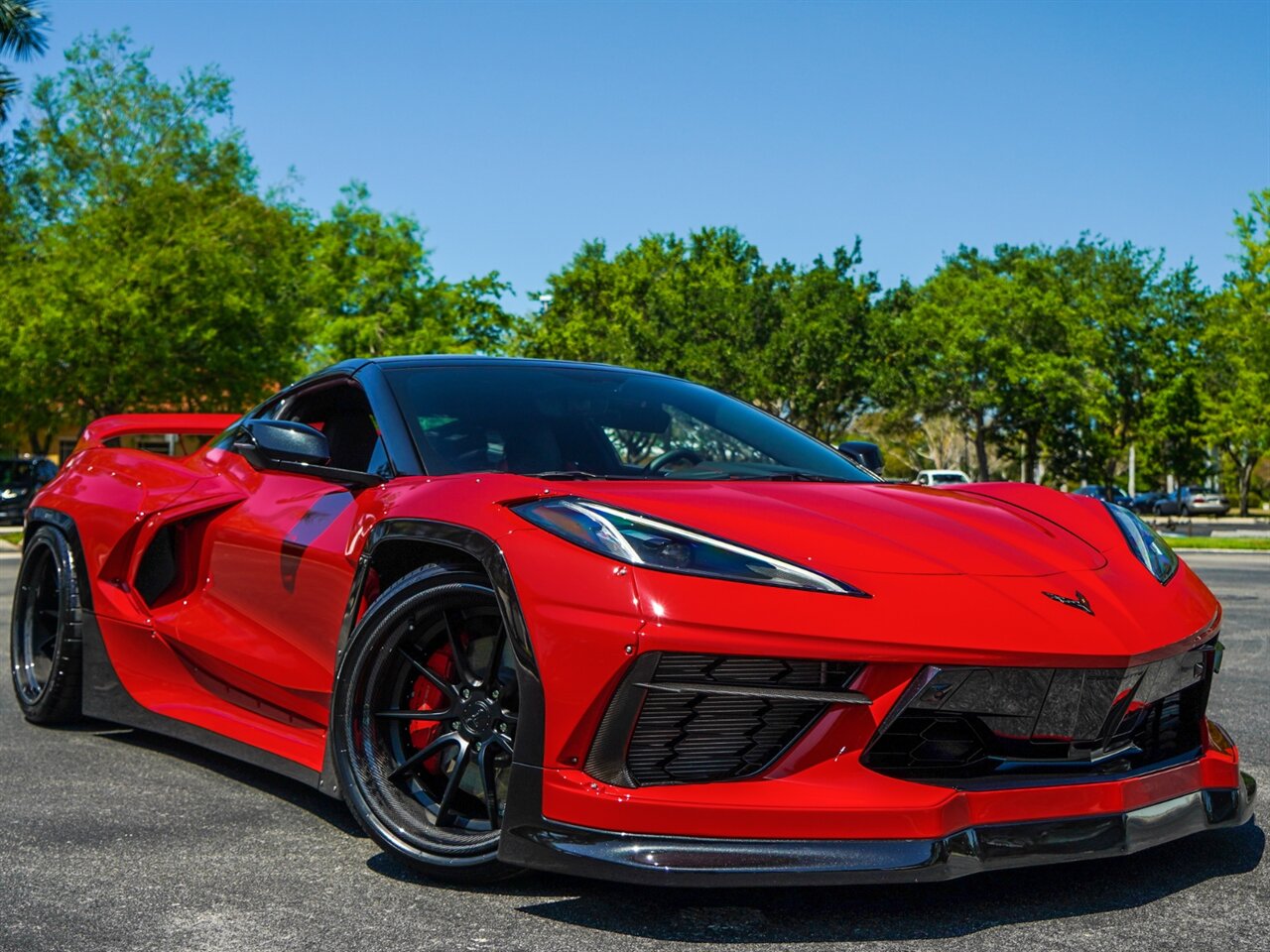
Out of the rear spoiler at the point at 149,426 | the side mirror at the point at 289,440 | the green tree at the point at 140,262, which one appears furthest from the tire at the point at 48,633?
the green tree at the point at 140,262

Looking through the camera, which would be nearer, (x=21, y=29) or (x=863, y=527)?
(x=863, y=527)

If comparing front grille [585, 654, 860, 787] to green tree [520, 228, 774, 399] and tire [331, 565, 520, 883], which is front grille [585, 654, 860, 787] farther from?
green tree [520, 228, 774, 399]

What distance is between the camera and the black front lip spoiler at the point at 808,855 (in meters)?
2.75

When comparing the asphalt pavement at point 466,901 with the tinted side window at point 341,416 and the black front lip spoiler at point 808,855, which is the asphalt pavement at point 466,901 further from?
the tinted side window at point 341,416

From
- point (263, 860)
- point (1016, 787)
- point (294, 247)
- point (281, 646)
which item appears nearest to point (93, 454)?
point (281, 646)

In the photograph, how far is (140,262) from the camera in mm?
30578

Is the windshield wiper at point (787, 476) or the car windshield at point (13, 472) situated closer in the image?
the windshield wiper at point (787, 476)

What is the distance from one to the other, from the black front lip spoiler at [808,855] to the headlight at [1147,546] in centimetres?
87

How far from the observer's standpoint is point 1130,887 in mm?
3176

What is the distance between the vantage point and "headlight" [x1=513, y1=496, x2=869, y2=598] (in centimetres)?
292

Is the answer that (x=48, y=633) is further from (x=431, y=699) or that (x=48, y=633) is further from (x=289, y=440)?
(x=431, y=699)

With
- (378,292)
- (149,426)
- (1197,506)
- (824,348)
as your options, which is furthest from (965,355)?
(149,426)

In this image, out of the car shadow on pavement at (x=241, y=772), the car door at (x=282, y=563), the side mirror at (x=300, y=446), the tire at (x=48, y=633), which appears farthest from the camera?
the tire at (x=48, y=633)

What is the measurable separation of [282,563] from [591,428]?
96 centimetres
